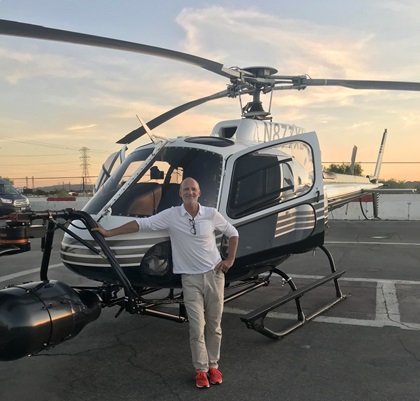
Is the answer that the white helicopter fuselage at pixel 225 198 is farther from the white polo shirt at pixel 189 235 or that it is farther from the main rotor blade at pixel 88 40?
the main rotor blade at pixel 88 40

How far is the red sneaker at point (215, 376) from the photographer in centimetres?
369

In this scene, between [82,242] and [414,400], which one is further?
[82,242]

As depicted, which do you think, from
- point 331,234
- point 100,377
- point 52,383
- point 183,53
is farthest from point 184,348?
point 331,234

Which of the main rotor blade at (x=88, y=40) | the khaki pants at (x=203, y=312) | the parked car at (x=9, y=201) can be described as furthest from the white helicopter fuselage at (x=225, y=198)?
the parked car at (x=9, y=201)

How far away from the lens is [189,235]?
3756mm

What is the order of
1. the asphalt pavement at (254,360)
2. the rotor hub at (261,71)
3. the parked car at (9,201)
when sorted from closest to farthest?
1. the asphalt pavement at (254,360)
2. the rotor hub at (261,71)
3. the parked car at (9,201)

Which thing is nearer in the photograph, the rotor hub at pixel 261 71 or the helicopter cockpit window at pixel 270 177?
the helicopter cockpit window at pixel 270 177

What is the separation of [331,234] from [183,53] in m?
9.94

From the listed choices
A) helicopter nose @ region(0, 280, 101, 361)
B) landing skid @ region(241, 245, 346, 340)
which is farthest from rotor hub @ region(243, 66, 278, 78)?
helicopter nose @ region(0, 280, 101, 361)

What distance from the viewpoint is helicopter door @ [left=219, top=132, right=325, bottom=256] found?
14.8 ft

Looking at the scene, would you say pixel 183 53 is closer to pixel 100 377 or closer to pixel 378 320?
pixel 100 377

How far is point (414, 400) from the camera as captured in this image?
343 cm

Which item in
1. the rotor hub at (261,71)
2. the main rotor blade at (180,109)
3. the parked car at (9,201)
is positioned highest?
the rotor hub at (261,71)

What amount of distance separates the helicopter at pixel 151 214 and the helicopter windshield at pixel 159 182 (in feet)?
0.04
